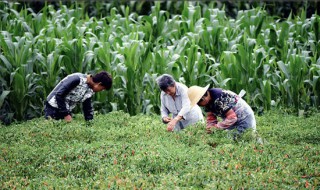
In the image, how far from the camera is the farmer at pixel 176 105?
866 cm

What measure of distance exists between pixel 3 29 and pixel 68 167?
6.02 meters

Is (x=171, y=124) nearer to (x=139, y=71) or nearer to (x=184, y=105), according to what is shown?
(x=184, y=105)

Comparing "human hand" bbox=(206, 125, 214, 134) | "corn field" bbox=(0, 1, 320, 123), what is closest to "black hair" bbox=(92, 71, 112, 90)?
"human hand" bbox=(206, 125, 214, 134)

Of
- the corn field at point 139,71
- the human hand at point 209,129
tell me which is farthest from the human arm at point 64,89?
the human hand at point 209,129

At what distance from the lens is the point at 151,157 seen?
305 inches

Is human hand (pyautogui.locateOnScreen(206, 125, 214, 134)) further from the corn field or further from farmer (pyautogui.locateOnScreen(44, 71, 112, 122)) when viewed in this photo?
the corn field

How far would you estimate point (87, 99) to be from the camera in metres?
9.65

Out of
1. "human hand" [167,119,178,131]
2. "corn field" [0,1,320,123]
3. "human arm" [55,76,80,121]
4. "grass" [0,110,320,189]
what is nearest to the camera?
"grass" [0,110,320,189]

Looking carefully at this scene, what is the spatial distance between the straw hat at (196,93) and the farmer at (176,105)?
11 cm

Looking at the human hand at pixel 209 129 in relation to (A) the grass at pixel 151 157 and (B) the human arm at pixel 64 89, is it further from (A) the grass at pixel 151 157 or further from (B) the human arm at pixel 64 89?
(B) the human arm at pixel 64 89

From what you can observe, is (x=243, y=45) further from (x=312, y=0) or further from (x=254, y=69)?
(x=312, y=0)

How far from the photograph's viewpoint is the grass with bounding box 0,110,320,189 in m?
7.03

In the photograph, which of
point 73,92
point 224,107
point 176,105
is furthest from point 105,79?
point 224,107

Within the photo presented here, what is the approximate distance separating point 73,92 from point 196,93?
1989mm
